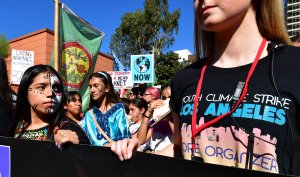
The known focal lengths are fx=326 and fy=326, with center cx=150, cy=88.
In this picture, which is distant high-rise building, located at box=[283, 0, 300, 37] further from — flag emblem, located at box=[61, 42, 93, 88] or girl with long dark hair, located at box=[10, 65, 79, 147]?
flag emblem, located at box=[61, 42, 93, 88]

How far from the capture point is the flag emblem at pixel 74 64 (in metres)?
4.91

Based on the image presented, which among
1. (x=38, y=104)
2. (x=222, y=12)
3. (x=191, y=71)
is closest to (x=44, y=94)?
(x=38, y=104)

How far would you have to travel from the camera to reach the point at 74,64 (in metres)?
4.98

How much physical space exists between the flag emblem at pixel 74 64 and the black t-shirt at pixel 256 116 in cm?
401

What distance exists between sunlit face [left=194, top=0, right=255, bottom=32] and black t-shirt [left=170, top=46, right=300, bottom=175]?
0.51 feet

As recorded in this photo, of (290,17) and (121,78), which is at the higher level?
(290,17)

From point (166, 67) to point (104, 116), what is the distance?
21381mm

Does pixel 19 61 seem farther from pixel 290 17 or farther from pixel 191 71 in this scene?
pixel 290 17

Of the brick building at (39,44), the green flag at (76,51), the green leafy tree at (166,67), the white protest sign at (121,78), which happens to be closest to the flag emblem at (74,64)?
the green flag at (76,51)

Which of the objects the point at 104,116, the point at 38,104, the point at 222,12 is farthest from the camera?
the point at 104,116

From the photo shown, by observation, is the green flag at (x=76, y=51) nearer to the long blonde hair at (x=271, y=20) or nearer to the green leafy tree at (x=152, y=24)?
the long blonde hair at (x=271, y=20)

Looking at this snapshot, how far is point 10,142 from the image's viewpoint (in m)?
1.63

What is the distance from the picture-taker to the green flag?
16.2 ft

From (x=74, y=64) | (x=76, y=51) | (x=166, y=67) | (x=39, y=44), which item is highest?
(x=166, y=67)
